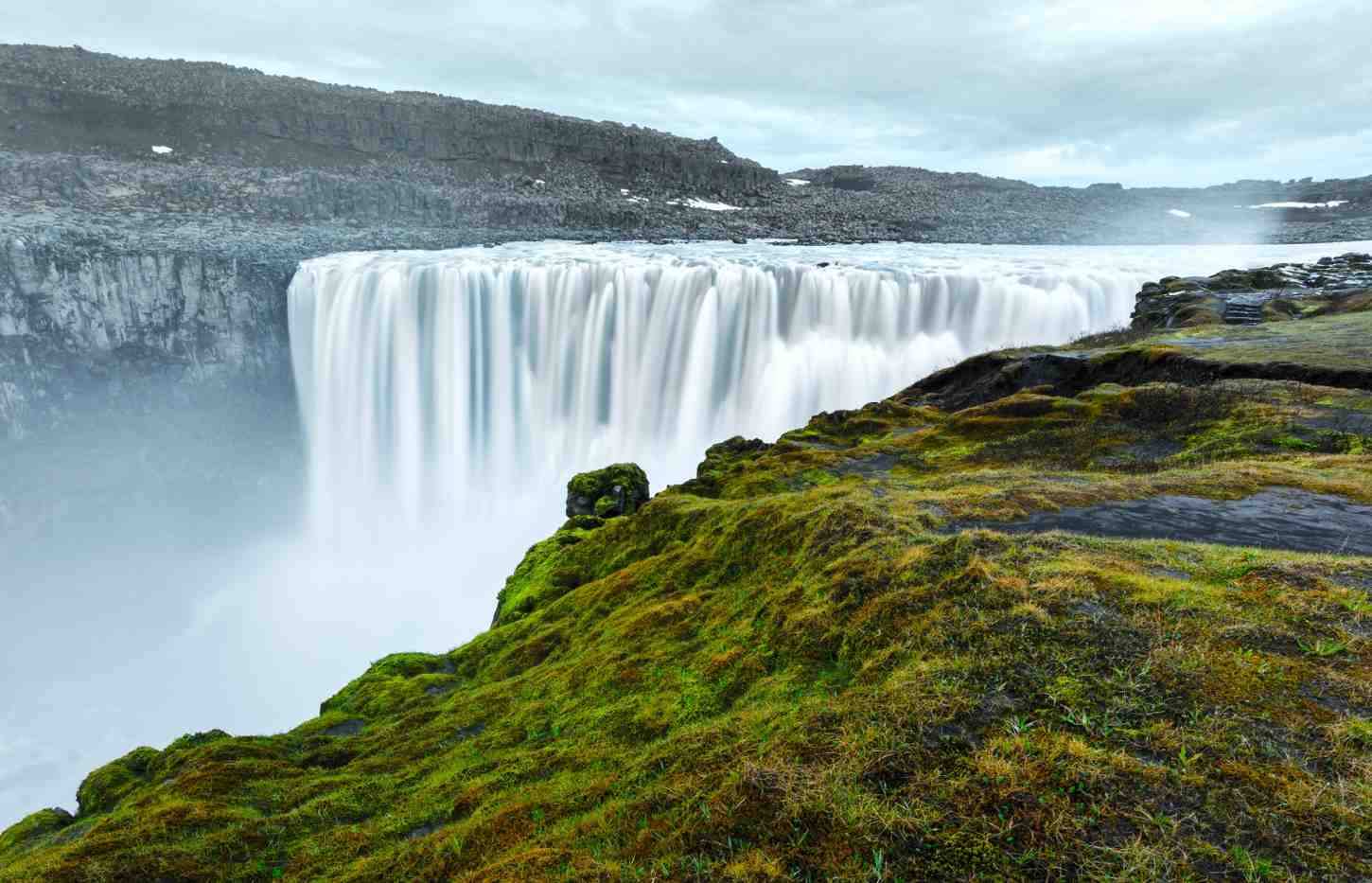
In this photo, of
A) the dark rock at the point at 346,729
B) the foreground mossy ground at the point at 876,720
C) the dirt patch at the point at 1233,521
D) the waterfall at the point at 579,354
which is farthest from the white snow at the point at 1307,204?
the dark rock at the point at 346,729

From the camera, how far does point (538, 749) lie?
25.0 ft

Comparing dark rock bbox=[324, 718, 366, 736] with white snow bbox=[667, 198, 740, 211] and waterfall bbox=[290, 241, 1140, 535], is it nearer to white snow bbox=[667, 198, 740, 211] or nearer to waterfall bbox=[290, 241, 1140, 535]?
waterfall bbox=[290, 241, 1140, 535]

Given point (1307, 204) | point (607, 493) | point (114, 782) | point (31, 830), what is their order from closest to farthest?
1. point (31, 830)
2. point (114, 782)
3. point (607, 493)
4. point (1307, 204)

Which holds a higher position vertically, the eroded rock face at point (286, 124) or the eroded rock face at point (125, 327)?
the eroded rock face at point (286, 124)

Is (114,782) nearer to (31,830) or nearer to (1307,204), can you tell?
(31,830)

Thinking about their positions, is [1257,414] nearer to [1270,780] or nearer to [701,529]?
[701,529]

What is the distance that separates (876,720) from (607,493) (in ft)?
53.9

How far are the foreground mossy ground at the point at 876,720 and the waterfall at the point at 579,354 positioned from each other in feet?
75.4

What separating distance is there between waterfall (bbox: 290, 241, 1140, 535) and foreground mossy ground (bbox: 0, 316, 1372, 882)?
905 inches

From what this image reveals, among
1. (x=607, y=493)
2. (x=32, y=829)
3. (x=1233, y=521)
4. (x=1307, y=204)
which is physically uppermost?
(x=1307, y=204)

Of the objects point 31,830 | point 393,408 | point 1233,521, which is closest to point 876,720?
point 1233,521

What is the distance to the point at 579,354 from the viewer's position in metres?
40.8

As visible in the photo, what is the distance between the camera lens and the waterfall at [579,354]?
35.8m

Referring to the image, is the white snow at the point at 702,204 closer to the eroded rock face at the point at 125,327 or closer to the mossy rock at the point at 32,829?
the eroded rock face at the point at 125,327
